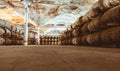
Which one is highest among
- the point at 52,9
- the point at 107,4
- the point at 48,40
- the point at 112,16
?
the point at 52,9

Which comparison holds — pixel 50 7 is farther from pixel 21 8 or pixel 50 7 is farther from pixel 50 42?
pixel 50 42

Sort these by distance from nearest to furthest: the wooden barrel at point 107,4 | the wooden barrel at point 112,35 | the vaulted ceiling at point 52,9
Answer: the wooden barrel at point 112,35, the wooden barrel at point 107,4, the vaulted ceiling at point 52,9


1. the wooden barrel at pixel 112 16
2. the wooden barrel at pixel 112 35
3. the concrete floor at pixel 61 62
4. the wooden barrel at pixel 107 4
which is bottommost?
the concrete floor at pixel 61 62

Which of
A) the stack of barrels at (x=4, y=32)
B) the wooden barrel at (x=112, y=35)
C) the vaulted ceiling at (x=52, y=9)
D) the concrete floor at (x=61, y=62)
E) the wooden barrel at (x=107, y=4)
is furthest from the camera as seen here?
the vaulted ceiling at (x=52, y=9)

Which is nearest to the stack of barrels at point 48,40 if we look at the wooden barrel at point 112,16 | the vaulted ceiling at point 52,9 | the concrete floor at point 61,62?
the vaulted ceiling at point 52,9

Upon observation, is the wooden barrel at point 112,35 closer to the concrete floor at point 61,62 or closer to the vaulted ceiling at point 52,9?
the concrete floor at point 61,62

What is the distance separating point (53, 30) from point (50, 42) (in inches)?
228

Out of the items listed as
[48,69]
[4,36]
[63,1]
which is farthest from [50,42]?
[48,69]

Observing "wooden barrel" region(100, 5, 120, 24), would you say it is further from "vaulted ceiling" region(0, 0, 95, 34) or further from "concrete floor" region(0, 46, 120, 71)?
"vaulted ceiling" region(0, 0, 95, 34)

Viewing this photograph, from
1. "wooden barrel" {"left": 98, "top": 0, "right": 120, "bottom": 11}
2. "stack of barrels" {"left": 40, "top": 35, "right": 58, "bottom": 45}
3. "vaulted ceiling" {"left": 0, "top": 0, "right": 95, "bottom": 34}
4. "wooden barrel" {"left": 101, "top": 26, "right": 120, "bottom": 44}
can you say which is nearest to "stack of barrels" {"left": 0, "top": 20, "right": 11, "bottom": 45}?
"wooden barrel" {"left": 98, "top": 0, "right": 120, "bottom": 11}

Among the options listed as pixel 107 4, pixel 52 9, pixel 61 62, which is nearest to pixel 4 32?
pixel 107 4

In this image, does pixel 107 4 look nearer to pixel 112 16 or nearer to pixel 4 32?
pixel 112 16

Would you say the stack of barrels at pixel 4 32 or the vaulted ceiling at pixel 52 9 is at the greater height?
the vaulted ceiling at pixel 52 9

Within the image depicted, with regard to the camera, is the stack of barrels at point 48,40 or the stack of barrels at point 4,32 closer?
the stack of barrels at point 4,32
